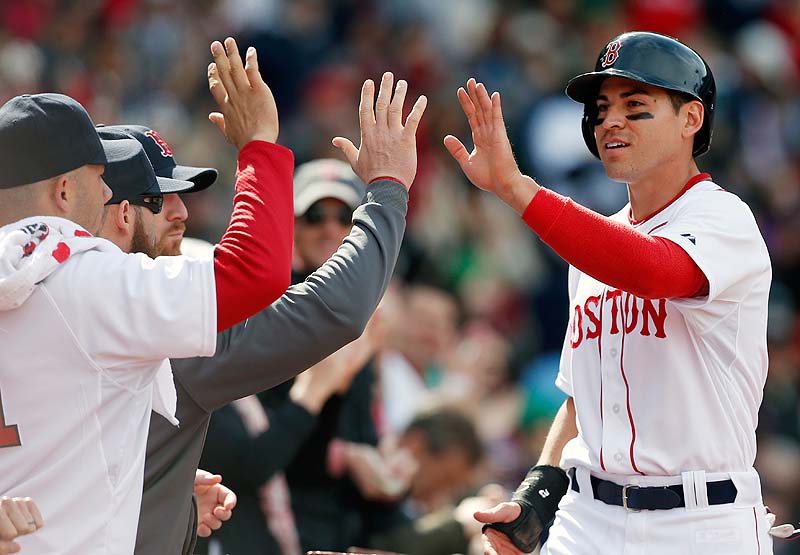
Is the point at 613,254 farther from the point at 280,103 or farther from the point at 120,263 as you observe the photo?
the point at 280,103

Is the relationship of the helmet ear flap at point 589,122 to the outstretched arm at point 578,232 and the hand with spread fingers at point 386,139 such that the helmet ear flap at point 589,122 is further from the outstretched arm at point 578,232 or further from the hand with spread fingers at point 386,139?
the hand with spread fingers at point 386,139

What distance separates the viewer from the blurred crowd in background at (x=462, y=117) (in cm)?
858

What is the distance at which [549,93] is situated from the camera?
1012 centimetres

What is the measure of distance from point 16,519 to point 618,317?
180cm

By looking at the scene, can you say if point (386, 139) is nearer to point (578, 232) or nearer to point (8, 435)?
point (578, 232)

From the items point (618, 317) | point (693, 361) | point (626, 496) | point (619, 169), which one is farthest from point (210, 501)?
point (619, 169)

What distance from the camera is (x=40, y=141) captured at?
8.71ft

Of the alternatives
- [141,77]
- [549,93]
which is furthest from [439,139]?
[141,77]

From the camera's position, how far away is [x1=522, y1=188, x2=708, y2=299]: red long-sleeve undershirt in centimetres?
316

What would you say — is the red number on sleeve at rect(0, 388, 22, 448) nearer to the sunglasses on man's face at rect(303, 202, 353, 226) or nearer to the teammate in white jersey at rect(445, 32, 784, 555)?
the teammate in white jersey at rect(445, 32, 784, 555)

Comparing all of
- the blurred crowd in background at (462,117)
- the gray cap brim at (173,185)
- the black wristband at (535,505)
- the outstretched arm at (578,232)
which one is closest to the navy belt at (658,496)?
the black wristband at (535,505)

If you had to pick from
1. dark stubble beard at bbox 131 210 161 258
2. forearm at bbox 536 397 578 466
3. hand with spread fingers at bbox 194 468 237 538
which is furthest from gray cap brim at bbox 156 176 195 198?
forearm at bbox 536 397 578 466

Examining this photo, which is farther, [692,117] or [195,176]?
[692,117]

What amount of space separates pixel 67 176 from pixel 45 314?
0.34 meters
